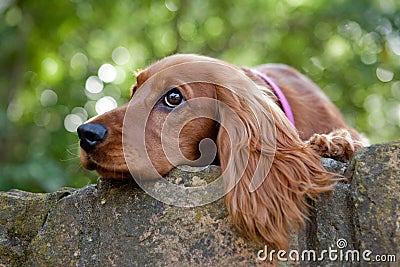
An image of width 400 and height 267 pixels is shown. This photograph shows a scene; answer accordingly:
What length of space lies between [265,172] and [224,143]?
8.9 inches

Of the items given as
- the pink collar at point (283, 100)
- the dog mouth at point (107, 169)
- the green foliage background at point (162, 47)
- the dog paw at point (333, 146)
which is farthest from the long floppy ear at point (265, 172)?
the green foliage background at point (162, 47)

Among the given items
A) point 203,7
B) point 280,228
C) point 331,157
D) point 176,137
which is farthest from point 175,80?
point 203,7

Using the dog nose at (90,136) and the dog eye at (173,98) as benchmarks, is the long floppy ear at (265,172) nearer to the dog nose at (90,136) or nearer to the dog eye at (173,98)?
the dog eye at (173,98)

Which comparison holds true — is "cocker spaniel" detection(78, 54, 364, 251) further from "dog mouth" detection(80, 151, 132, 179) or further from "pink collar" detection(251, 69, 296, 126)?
"pink collar" detection(251, 69, 296, 126)

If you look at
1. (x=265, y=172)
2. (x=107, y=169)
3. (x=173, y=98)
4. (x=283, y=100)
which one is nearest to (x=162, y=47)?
(x=283, y=100)

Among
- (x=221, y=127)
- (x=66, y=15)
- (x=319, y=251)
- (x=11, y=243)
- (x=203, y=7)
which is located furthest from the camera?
(x=203, y=7)

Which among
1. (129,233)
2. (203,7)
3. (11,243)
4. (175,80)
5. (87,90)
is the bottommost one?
(87,90)

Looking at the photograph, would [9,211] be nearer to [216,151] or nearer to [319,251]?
[216,151]

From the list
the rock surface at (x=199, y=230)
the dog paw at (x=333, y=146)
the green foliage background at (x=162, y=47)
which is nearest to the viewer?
the rock surface at (x=199, y=230)

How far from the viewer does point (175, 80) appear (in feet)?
8.02

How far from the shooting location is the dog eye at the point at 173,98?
2.40m

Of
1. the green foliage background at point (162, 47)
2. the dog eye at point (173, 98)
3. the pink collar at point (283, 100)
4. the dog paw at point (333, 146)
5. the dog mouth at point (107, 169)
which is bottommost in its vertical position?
the green foliage background at point (162, 47)

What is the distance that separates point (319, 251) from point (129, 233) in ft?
1.93

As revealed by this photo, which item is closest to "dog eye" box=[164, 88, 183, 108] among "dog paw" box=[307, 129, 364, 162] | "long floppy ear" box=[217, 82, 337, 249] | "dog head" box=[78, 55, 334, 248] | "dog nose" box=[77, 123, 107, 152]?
"dog head" box=[78, 55, 334, 248]
